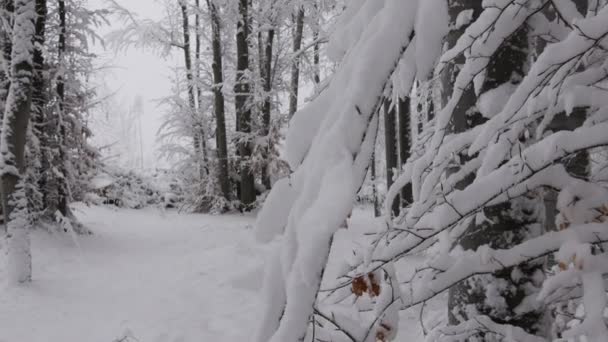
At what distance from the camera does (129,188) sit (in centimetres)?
1828

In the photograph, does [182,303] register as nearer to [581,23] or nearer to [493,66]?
[493,66]

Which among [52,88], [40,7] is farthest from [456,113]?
[52,88]

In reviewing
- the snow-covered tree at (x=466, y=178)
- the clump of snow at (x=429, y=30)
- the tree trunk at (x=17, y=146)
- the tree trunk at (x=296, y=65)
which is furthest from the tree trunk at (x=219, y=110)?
the clump of snow at (x=429, y=30)

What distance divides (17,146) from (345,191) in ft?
22.9

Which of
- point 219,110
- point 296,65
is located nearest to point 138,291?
point 219,110

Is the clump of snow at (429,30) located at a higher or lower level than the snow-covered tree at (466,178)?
higher

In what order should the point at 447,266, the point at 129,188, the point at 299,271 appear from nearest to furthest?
the point at 299,271
the point at 447,266
the point at 129,188

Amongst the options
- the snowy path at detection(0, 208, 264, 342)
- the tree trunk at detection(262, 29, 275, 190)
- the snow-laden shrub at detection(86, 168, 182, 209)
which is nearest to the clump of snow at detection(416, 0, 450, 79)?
the snowy path at detection(0, 208, 264, 342)

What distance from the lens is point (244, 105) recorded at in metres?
13.9

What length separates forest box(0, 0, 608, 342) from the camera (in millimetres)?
1062

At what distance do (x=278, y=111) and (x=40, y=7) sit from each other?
8126 millimetres

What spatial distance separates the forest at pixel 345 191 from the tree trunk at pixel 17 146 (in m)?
0.02

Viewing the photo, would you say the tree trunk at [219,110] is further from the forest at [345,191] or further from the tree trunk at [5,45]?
the tree trunk at [5,45]

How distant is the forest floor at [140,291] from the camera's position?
193 inches
